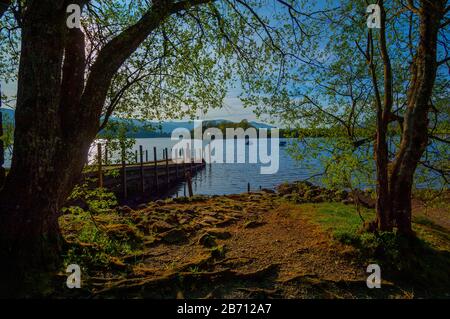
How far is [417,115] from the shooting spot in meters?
6.77

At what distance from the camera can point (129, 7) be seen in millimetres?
8125

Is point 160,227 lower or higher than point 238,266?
higher

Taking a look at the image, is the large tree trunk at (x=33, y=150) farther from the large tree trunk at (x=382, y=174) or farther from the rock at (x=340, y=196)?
the rock at (x=340, y=196)

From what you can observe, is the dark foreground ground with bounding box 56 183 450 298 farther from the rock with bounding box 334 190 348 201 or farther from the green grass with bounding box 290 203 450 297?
the rock with bounding box 334 190 348 201

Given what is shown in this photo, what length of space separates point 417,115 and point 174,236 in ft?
24.0

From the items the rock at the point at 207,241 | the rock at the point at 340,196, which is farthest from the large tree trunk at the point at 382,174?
the rock at the point at 340,196

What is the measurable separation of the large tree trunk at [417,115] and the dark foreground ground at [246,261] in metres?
0.89

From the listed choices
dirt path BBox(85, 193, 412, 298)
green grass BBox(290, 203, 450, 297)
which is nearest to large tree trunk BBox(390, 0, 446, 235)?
green grass BBox(290, 203, 450, 297)

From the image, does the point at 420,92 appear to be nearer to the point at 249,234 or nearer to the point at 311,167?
the point at 311,167

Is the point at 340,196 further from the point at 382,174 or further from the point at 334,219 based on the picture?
the point at 382,174

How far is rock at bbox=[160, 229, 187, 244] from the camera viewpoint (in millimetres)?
8355

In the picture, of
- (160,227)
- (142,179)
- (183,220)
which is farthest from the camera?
(142,179)

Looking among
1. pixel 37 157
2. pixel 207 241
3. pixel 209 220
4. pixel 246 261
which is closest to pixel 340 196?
pixel 209 220

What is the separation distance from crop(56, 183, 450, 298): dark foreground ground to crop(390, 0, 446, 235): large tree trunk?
2.91ft
